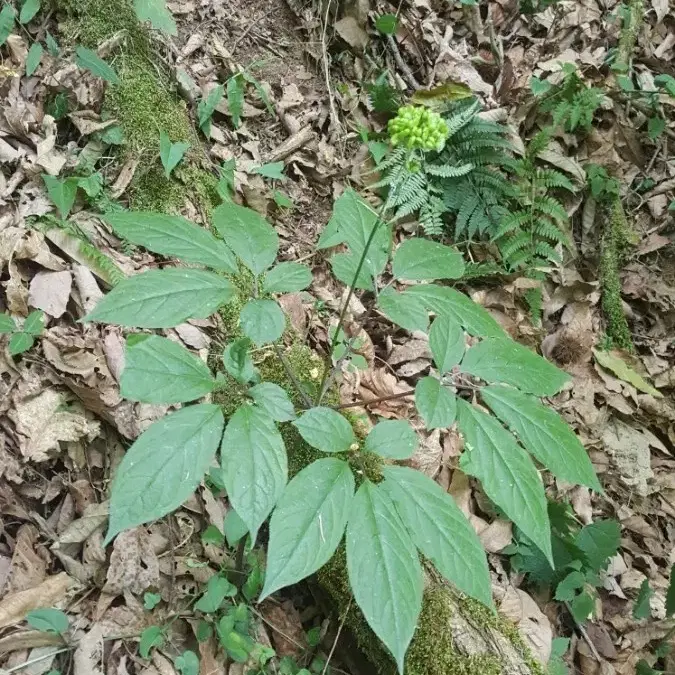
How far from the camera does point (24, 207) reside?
2.12m

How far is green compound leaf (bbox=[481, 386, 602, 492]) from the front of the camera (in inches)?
47.3

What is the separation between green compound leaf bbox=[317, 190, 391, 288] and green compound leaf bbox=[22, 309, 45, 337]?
98 centimetres

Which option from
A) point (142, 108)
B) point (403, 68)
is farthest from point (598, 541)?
point (403, 68)

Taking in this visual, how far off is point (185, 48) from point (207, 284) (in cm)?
212

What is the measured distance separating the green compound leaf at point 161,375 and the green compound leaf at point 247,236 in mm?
268

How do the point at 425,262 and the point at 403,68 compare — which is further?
the point at 403,68

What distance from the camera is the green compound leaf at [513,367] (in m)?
1.28

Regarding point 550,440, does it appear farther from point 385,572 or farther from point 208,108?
point 208,108

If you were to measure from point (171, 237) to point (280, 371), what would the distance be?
0.82 m

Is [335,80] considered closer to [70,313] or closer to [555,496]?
[70,313]

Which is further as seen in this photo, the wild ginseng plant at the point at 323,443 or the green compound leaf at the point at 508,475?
the green compound leaf at the point at 508,475

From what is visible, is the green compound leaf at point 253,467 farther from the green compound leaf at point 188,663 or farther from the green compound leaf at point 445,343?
the green compound leaf at point 188,663

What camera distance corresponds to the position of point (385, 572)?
1.01 m

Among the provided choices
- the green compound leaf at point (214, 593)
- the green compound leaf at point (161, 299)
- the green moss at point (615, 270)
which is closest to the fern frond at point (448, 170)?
the green moss at point (615, 270)
